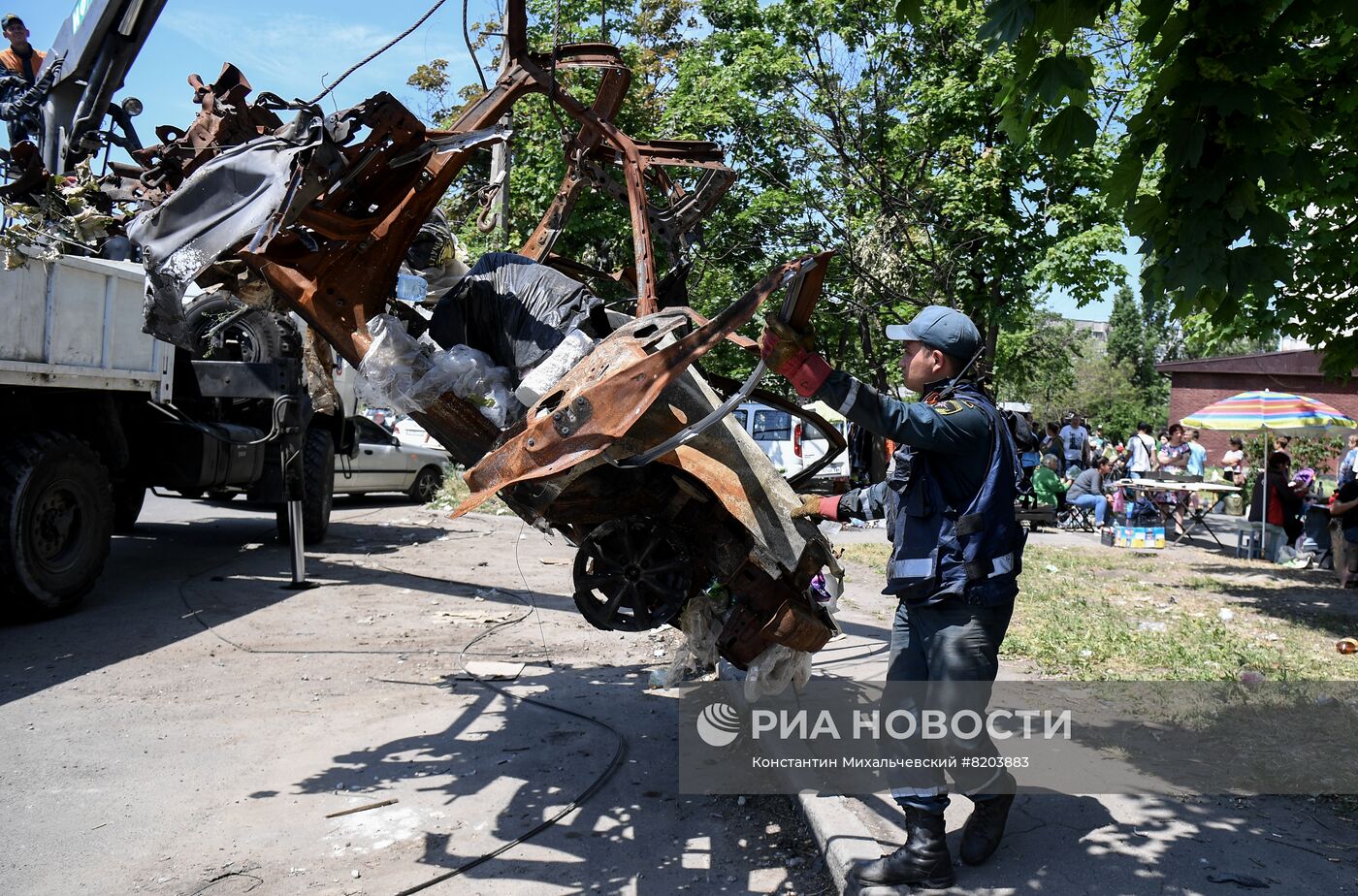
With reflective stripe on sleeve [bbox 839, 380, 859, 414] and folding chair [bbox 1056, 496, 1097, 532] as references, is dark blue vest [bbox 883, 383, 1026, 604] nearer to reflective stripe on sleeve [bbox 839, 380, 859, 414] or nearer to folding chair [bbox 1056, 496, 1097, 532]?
reflective stripe on sleeve [bbox 839, 380, 859, 414]

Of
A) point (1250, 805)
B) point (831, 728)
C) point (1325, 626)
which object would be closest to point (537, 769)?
point (831, 728)

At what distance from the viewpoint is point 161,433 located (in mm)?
8664

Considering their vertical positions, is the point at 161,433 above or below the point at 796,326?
below

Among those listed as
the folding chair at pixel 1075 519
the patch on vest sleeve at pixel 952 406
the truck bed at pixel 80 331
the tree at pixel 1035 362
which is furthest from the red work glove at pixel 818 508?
the tree at pixel 1035 362

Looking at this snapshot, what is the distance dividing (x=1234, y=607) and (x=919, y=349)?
712 centimetres

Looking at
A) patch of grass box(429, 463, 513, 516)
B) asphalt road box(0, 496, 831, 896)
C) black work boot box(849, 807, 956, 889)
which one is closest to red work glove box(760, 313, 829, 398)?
black work boot box(849, 807, 956, 889)

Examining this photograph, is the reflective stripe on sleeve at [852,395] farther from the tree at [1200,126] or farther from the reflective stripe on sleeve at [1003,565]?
the tree at [1200,126]

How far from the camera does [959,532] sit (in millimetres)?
3344

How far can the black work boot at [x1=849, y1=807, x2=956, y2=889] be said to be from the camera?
332 centimetres

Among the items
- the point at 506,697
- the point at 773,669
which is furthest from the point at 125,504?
the point at 773,669

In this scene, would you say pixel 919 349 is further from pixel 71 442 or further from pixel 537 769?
pixel 71 442

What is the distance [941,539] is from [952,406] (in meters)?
0.47

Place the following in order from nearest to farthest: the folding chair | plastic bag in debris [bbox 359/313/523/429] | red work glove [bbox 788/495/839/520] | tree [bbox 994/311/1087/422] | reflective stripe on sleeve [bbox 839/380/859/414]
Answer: reflective stripe on sleeve [bbox 839/380/859/414] < red work glove [bbox 788/495/839/520] < plastic bag in debris [bbox 359/313/523/429] < the folding chair < tree [bbox 994/311/1087/422]

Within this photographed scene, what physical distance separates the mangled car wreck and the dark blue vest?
41cm
